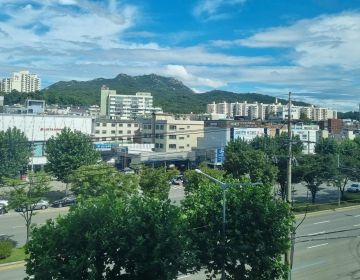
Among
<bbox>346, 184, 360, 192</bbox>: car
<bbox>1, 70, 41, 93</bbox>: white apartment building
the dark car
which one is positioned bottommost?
the dark car

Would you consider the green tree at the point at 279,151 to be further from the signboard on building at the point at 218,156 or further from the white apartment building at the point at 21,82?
the white apartment building at the point at 21,82

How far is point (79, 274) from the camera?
1104cm

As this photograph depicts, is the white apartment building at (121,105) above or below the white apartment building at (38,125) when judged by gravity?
above

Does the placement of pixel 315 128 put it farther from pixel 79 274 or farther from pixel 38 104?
pixel 79 274

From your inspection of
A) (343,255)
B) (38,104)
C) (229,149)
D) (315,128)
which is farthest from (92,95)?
(343,255)

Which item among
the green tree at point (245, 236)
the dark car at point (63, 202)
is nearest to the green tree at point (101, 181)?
the dark car at point (63, 202)

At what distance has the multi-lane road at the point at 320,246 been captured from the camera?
63.0 feet

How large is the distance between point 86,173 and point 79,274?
19.2 m

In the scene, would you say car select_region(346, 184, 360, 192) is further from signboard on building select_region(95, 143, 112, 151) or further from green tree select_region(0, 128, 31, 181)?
signboard on building select_region(95, 143, 112, 151)

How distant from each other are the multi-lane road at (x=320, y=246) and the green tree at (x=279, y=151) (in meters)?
5.20

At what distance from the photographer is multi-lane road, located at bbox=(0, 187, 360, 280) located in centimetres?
1919

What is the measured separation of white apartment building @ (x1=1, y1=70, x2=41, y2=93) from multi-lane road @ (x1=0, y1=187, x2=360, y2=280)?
155 m

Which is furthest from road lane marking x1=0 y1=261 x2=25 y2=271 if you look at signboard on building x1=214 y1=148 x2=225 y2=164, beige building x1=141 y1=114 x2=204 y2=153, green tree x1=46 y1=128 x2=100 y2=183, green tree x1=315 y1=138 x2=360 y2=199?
beige building x1=141 y1=114 x2=204 y2=153

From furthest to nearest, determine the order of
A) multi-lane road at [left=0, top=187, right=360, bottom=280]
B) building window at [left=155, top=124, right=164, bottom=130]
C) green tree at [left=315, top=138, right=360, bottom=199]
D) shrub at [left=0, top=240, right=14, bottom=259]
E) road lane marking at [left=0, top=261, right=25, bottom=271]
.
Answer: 1. building window at [left=155, top=124, right=164, bottom=130]
2. green tree at [left=315, top=138, right=360, bottom=199]
3. shrub at [left=0, top=240, right=14, bottom=259]
4. road lane marking at [left=0, top=261, right=25, bottom=271]
5. multi-lane road at [left=0, top=187, right=360, bottom=280]
